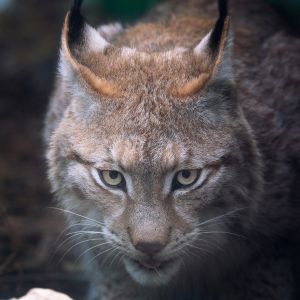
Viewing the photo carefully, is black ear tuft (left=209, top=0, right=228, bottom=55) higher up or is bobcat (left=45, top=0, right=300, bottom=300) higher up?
black ear tuft (left=209, top=0, right=228, bottom=55)

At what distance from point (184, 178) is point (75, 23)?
3.69ft

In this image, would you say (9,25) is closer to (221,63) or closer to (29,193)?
(29,193)

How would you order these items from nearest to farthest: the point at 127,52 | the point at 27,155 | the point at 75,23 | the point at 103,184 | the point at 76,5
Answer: the point at 103,184, the point at 76,5, the point at 75,23, the point at 127,52, the point at 27,155

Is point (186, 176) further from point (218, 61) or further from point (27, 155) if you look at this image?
point (27, 155)

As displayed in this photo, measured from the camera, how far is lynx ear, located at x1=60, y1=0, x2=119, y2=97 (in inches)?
172

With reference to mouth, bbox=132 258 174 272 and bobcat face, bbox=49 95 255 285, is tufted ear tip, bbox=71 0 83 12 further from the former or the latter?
mouth, bbox=132 258 174 272

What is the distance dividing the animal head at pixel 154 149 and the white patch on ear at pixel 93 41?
11 millimetres

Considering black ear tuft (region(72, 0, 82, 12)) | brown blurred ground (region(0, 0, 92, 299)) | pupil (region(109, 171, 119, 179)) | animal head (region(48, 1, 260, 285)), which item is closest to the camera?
animal head (region(48, 1, 260, 285))

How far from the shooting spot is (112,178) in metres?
4.20

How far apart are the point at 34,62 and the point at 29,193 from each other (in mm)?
2376

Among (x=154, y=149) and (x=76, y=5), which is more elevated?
(x=76, y=5)

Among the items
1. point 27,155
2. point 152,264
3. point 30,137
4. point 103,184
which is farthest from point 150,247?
point 30,137

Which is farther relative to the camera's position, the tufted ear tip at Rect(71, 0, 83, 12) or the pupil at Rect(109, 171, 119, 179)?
the tufted ear tip at Rect(71, 0, 83, 12)

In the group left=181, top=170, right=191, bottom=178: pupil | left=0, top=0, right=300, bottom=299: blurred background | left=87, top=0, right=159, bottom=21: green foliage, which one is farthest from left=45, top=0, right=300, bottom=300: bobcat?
left=87, top=0, right=159, bottom=21: green foliage
